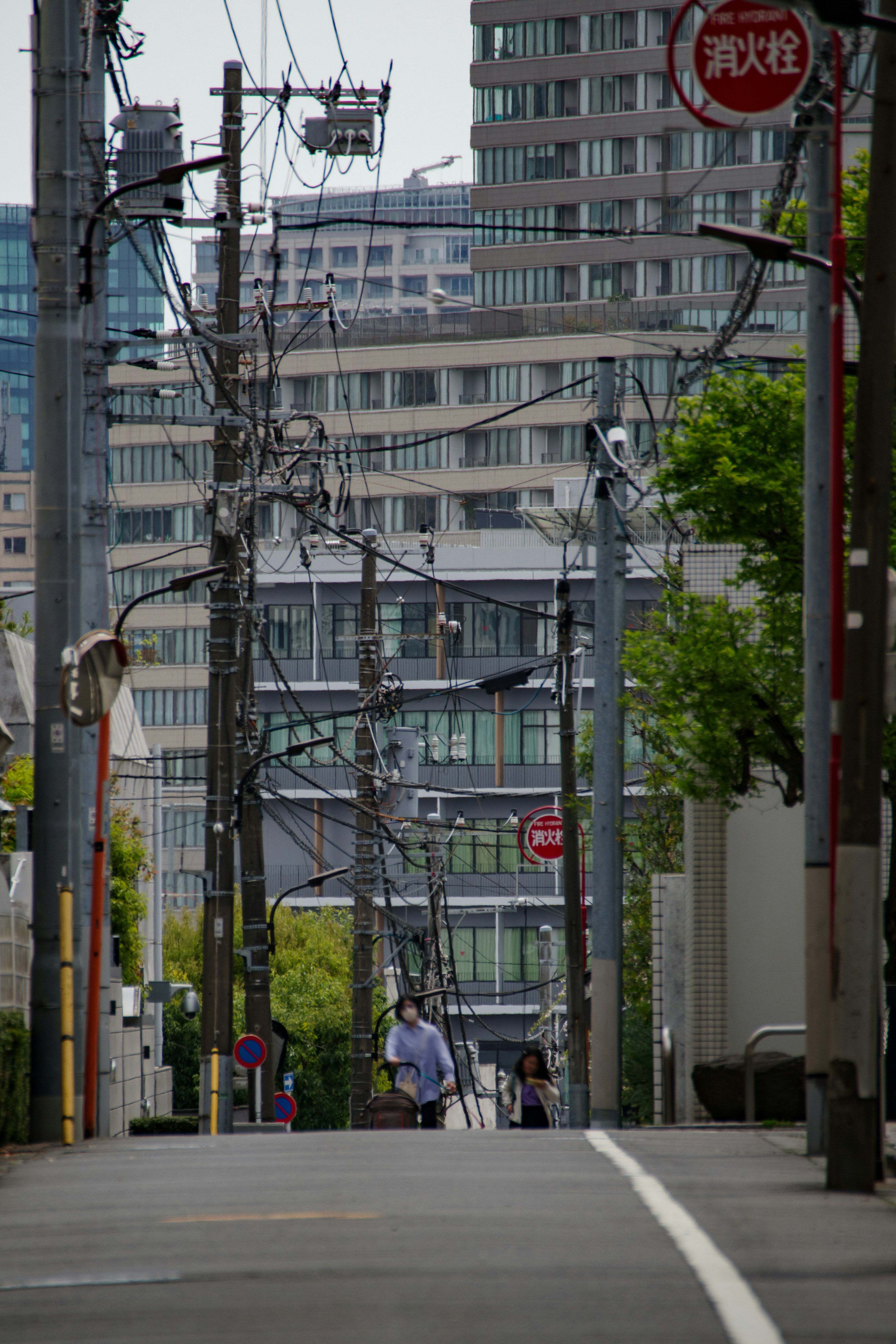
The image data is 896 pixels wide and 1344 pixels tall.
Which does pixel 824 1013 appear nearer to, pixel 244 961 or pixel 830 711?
pixel 830 711

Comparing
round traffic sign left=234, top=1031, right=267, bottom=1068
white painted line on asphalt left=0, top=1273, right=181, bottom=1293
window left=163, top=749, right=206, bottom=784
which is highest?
window left=163, top=749, right=206, bottom=784

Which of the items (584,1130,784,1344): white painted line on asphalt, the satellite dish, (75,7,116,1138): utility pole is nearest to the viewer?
(584,1130,784,1344): white painted line on asphalt

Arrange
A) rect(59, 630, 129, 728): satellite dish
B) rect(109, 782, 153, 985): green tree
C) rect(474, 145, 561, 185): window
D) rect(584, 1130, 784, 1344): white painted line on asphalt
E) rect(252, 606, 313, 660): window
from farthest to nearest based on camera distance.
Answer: rect(474, 145, 561, 185): window, rect(252, 606, 313, 660): window, rect(109, 782, 153, 985): green tree, rect(59, 630, 129, 728): satellite dish, rect(584, 1130, 784, 1344): white painted line on asphalt

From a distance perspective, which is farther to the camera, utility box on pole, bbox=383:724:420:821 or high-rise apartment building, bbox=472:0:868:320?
high-rise apartment building, bbox=472:0:868:320

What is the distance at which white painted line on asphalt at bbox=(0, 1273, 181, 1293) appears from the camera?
733cm

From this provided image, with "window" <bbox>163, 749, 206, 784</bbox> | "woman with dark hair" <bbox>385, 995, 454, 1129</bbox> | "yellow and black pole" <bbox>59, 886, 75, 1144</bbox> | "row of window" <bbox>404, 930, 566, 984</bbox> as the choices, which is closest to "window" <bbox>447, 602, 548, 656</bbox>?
"row of window" <bbox>404, 930, 566, 984</bbox>

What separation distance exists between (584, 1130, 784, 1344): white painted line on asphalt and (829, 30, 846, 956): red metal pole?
226cm

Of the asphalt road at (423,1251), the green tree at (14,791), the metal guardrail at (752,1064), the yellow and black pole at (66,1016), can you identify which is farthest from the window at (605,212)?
the asphalt road at (423,1251)

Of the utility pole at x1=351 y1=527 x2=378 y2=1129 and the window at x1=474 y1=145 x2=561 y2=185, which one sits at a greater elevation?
the window at x1=474 y1=145 x2=561 y2=185

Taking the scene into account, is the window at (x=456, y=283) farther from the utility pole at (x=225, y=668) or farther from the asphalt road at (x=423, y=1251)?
the asphalt road at (x=423, y=1251)

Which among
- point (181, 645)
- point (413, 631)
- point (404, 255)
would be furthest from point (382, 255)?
point (413, 631)

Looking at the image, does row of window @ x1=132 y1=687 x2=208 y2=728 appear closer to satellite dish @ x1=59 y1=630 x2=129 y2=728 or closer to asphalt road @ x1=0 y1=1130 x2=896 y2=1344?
satellite dish @ x1=59 y1=630 x2=129 y2=728

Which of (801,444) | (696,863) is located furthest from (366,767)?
(801,444)

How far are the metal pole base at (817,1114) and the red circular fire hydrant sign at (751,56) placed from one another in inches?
285
